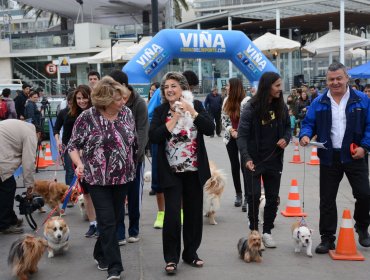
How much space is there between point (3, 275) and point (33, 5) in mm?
46258

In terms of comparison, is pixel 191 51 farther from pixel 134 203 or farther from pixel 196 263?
pixel 196 263

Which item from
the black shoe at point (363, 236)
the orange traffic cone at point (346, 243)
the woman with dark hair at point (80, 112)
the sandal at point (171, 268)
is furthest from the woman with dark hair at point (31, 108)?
the orange traffic cone at point (346, 243)

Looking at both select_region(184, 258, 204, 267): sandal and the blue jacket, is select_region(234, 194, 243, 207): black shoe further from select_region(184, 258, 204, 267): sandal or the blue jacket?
select_region(184, 258, 204, 267): sandal

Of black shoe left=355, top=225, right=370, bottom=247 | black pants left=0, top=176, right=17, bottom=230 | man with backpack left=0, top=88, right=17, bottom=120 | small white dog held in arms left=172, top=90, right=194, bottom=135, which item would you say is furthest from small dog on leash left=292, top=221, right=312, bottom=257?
man with backpack left=0, top=88, right=17, bottom=120

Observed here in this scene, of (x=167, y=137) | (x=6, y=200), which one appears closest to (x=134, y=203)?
(x=167, y=137)

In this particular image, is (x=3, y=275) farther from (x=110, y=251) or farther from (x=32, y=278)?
(x=110, y=251)

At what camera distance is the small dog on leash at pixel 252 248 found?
526cm

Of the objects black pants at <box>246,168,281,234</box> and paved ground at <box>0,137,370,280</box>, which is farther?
black pants at <box>246,168,281,234</box>

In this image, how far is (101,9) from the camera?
48125 mm

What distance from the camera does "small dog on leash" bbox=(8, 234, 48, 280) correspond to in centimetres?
487

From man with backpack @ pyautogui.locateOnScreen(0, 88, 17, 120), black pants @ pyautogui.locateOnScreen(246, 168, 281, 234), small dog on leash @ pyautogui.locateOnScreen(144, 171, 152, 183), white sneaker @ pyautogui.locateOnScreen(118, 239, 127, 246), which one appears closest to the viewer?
black pants @ pyautogui.locateOnScreen(246, 168, 281, 234)

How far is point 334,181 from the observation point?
5.65 m

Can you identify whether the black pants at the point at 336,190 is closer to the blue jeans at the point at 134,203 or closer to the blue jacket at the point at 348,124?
the blue jacket at the point at 348,124

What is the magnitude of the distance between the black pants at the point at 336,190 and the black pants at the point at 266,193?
0.51 m
